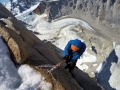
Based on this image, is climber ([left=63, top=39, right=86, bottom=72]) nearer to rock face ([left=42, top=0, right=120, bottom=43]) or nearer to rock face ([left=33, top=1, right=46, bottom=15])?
rock face ([left=33, top=1, right=46, bottom=15])

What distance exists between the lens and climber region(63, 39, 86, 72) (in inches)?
501

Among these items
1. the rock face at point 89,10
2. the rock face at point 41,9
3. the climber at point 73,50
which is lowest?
the rock face at point 89,10

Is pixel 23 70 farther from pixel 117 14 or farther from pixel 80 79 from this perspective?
pixel 117 14

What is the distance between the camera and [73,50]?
510 inches

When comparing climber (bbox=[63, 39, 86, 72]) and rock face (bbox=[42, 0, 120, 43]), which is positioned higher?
climber (bbox=[63, 39, 86, 72])

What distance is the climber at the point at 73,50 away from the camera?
12.7 metres

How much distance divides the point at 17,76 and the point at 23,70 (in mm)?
418

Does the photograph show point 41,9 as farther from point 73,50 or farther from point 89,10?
point 73,50

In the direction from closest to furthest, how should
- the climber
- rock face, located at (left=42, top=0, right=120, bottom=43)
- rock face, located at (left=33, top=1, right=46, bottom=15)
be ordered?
the climber → rock face, located at (left=33, top=1, right=46, bottom=15) → rock face, located at (left=42, top=0, right=120, bottom=43)

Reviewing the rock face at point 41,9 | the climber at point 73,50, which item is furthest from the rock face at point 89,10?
the climber at point 73,50

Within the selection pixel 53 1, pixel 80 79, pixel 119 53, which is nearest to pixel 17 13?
pixel 53 1

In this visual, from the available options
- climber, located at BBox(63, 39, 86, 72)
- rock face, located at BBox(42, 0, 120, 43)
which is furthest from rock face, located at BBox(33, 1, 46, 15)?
climber, located at BBox(63, 39, 86, 72)

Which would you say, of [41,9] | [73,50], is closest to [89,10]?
[41,9]

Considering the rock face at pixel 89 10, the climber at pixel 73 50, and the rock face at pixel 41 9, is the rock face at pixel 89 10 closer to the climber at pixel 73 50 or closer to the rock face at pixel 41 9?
the rock face at pixel 41 9
